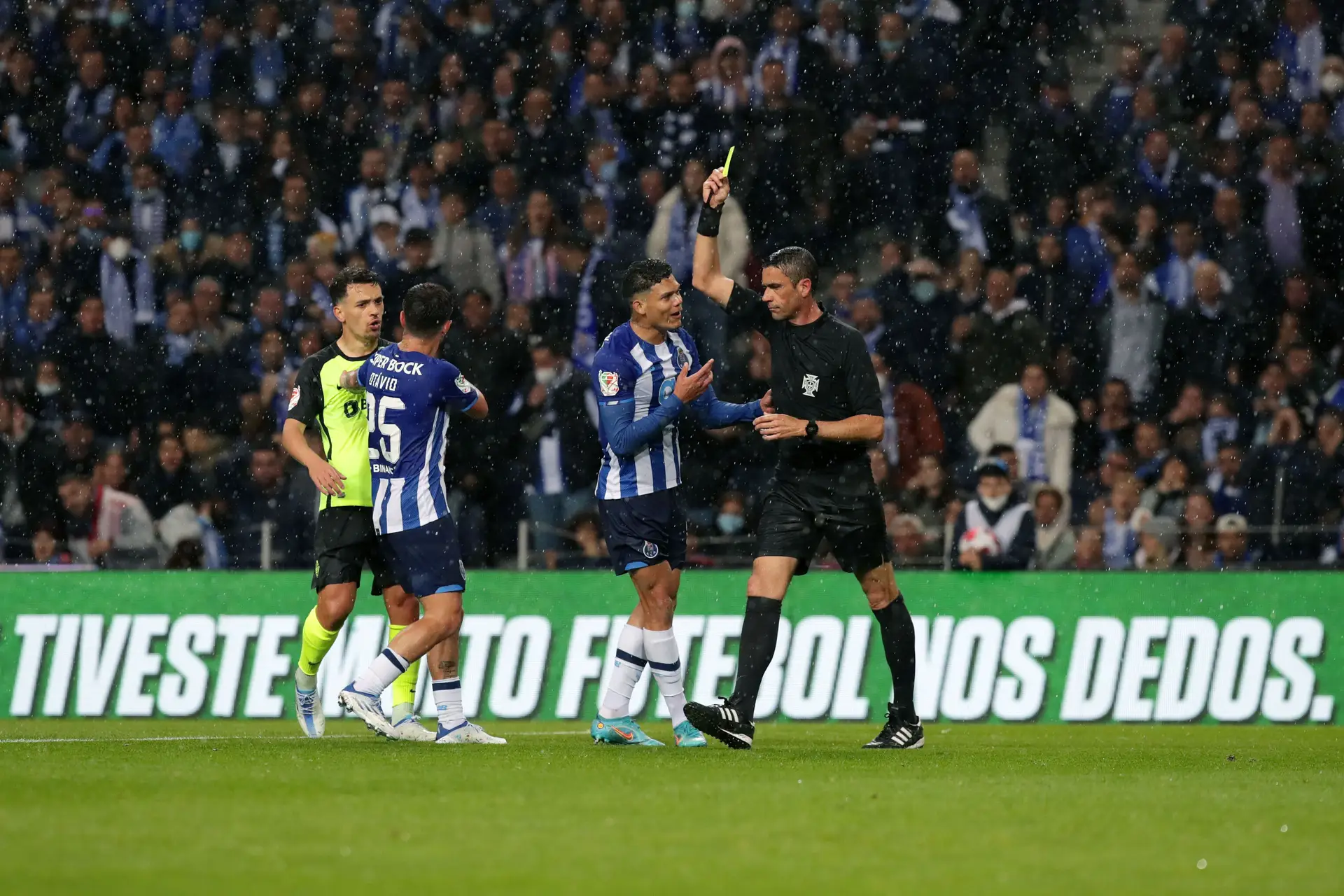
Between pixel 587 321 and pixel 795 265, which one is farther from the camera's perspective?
pixel 587 321

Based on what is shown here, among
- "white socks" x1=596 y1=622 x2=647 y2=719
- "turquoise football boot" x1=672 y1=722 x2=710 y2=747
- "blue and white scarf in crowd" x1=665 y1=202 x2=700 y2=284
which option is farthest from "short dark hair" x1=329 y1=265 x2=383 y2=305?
"blue and white scarf in crowd" x1=665 y1=202 x2=700 y2=284

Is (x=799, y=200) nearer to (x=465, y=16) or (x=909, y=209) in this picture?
(x=909, y=209)

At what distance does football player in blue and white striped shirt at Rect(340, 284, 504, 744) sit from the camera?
9.76m

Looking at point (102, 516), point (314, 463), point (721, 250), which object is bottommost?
point (102, 516)

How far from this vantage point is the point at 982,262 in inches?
649

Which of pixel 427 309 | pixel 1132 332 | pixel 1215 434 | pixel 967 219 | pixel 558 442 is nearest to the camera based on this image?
pixel 427 309

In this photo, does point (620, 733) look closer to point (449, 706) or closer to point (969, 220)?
point (449, 706)

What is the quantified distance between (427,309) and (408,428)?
0.58 m

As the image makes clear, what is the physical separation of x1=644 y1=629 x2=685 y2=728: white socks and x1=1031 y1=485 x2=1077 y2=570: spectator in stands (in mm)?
4650

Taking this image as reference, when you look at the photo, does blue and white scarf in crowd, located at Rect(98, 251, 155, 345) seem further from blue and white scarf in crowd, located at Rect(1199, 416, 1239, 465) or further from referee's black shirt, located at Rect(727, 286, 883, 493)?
referee's black shirt, located at Rect(727, 286, 883, 493)

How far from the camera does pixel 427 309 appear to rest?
9.76 meters

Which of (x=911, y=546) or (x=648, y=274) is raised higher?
(x=648, y=274)

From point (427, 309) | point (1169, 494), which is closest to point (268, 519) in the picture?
point (427, 309)

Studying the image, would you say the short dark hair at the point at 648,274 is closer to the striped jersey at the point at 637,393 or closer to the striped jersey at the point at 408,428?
the striped jersey at the point at 637,393
